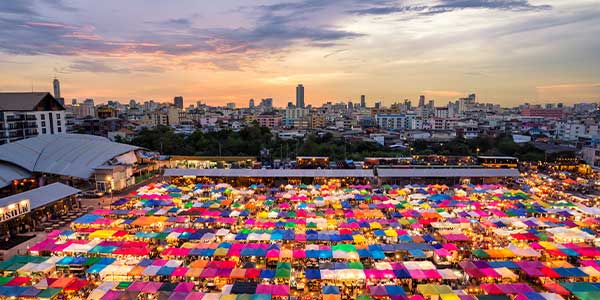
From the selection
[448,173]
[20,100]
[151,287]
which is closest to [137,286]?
[151,287]

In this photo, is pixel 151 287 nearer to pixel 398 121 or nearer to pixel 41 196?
pixel 41 196

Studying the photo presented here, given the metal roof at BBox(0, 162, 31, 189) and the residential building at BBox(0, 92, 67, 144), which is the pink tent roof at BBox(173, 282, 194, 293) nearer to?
the metal roof at BBox(0, 162, 31, 189)

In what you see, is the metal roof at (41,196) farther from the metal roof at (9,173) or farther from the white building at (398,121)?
the white building at (398,121)

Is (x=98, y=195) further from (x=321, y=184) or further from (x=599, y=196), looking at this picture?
(x=599, y=196)

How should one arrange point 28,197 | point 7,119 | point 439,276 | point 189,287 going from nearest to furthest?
point 189,287, point 439,276, point 28,197, point 7,119

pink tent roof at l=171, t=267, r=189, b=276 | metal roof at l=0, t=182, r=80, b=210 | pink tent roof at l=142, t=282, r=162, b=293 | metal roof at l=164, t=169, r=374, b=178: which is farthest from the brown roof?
pink tent roof at l=142, t=282, r=162, b=293

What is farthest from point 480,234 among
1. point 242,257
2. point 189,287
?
point 189,287
